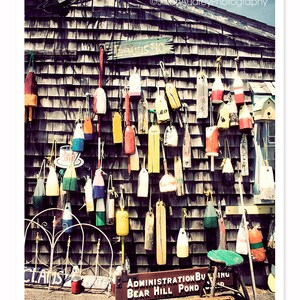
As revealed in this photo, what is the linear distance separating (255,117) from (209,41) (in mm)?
788

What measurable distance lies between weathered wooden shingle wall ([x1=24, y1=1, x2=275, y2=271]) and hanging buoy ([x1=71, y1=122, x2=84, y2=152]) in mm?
60

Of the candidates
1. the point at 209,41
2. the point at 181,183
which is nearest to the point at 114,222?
the point at 181,183

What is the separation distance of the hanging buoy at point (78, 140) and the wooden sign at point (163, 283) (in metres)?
1.14

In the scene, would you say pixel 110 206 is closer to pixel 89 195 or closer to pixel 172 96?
pixel 89 195

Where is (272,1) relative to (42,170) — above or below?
above

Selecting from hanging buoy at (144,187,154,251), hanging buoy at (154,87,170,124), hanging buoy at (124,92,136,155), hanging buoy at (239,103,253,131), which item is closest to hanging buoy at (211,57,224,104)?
hanging buoy at (239,103,253,131)

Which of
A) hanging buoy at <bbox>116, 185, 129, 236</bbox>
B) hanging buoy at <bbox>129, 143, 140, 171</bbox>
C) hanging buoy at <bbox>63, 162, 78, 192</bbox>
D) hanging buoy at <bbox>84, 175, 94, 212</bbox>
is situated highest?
hanging buoy at <bbox>129, 143, 140, 171</bbox>

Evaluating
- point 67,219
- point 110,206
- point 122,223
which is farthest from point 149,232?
point 67,219

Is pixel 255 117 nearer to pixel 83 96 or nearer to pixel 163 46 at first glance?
pixel 163 46

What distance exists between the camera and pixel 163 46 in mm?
3684

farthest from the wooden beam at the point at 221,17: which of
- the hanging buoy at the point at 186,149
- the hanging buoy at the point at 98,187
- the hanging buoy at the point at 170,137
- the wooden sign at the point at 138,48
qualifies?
the hanging buoy at the point at 98,187

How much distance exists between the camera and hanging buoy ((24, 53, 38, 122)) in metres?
3.53

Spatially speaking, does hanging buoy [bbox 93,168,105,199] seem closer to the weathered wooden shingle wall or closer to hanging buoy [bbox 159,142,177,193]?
the weathered wooden shingle wall

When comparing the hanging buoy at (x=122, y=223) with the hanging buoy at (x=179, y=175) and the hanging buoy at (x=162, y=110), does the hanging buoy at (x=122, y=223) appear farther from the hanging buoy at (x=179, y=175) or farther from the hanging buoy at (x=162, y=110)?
the hanging buoy at (x=162, y=110)
